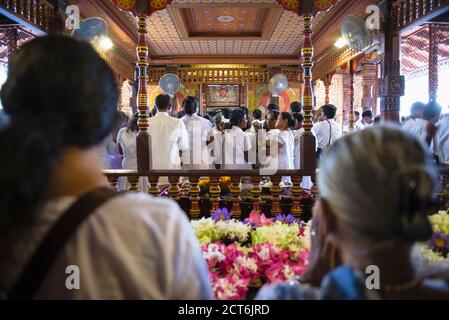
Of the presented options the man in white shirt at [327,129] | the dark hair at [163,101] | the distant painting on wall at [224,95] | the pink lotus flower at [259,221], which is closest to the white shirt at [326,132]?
the man in white shirt at [327,129]

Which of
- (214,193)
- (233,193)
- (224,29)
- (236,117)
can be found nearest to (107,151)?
(236,117)

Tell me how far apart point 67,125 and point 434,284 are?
33.3 inches

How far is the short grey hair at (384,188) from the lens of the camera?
0.73 meters

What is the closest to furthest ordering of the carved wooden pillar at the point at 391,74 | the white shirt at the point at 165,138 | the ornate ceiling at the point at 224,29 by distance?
the white shirt at the point at 165,138
the carved wooden pillar at the point at 391,74
the ornate ceiling at the point at 224,29

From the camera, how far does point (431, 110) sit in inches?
198

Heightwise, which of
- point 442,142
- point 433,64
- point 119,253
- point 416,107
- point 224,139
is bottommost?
point 119,253

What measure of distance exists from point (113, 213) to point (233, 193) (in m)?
2.63

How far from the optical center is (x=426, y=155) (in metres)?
0.79

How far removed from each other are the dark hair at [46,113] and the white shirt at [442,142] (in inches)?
208

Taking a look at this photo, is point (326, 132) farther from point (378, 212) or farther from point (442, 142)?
point (378, 212)

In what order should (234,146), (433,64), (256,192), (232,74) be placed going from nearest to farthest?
(256,192), (234,146), (433,64), (232,74)

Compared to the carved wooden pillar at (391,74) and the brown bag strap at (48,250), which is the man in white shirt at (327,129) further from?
the brown bag strap at (48,250)

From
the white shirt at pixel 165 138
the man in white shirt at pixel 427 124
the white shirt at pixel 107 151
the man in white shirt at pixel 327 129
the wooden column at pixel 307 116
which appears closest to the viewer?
the wooden column at pixel 307 116

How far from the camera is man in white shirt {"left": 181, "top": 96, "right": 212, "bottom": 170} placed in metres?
5.27
